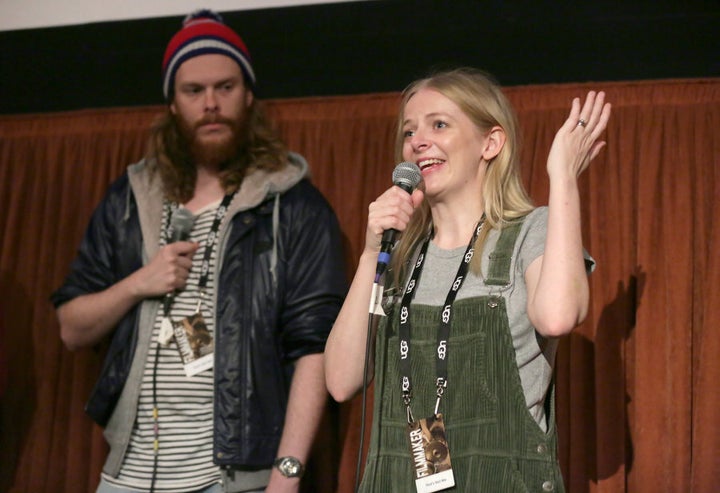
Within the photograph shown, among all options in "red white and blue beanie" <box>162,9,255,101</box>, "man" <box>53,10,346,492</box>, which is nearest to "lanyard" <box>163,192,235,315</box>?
"man" <box>53,10,346,492</box>

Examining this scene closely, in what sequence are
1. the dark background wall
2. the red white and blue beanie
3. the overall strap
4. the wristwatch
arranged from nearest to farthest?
the overall strap, the wristwatch, the dark background wall, the red white and blue beanie

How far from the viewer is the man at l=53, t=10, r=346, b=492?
3062mm

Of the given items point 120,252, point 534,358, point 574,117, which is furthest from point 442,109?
point 120,252

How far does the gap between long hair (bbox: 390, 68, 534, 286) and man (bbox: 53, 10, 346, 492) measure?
1.91ft

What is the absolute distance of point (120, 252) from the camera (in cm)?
341

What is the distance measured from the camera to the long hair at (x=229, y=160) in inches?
135

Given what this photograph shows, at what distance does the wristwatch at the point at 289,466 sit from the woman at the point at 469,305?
1.74 feet

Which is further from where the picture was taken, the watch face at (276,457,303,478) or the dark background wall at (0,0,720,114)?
the dark background wall at (0,0,720,114)

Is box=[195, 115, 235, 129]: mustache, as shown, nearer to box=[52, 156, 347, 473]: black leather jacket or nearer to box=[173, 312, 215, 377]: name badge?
box=[52, 156, 347, 473]: black leather jacket

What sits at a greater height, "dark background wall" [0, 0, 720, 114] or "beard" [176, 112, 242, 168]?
"dark background wall" [0, 0, 720, 114]

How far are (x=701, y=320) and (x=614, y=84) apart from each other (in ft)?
2.62

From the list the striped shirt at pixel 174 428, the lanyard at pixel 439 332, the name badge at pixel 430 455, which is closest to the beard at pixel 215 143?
the striped shirt at pixel 174 428

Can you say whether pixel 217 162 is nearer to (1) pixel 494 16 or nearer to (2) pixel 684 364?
(1) pixel 494 16

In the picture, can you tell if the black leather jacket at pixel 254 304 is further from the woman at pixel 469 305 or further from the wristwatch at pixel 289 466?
the woman at pixel 469 305
